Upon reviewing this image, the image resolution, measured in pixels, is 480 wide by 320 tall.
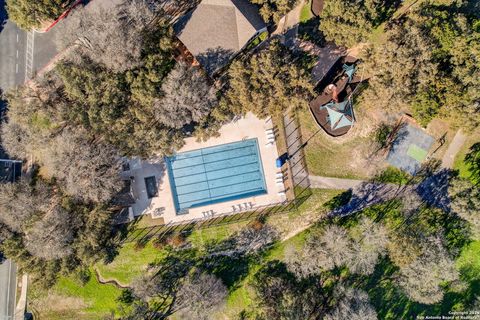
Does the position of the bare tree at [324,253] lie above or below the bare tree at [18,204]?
below

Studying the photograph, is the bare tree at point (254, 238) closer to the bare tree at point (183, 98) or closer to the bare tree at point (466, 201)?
the bare tree at point (183, 98)

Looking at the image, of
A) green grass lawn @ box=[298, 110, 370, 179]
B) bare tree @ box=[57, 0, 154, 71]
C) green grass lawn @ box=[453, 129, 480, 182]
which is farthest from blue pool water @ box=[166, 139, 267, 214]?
green grass lawn @ box=[453, 129, 480, 182]

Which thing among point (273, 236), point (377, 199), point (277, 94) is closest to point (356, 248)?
point (377, 199)

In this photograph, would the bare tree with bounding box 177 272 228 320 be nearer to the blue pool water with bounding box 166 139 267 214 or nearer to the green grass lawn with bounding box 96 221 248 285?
the green grass lawn with bounding box 96 221 248 285

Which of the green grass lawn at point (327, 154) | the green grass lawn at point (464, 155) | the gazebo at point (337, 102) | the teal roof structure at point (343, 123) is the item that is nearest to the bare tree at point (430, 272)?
the green grass lawn at point (464, 155)

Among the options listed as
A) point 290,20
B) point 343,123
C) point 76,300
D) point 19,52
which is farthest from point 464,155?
point 19,52

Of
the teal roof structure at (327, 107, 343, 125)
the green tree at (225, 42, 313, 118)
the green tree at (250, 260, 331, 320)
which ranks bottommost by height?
the green tree at (250, 260, 331, 320)
